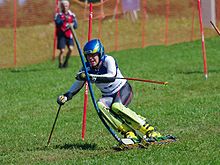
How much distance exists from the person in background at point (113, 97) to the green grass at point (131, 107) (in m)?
0.38

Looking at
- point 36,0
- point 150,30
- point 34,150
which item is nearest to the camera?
point 34,150

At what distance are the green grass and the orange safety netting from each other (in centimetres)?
272

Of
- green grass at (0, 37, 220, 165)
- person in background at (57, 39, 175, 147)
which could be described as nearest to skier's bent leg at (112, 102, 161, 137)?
person in background at (57, 39, 175, 147)

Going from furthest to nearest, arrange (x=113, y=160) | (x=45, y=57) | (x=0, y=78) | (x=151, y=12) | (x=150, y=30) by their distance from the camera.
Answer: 1. (x=151, y=12)
2. (x=150, y=30)
3. (x=45, y=57)
4. (x=0, y=78)
5. (x=113, y=160)

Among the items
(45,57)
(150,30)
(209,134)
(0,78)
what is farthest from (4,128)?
(150,30)

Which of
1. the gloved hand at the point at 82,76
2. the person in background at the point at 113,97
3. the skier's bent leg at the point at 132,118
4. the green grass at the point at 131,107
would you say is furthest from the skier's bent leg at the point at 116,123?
the gloved hand at the point at 82,76

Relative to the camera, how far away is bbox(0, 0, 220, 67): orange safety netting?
96.0ft

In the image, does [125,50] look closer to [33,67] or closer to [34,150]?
[33,67]

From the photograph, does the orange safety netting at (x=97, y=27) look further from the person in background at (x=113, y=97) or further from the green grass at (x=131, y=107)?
the person in background at (x=113, y=97)

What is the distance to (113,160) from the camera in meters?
10.2

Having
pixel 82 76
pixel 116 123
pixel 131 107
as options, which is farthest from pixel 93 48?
pixel 131 107

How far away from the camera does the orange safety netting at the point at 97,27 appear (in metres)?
29.2

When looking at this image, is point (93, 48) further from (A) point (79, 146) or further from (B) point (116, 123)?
(A) point (79, 146)

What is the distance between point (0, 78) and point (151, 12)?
1703 cm
